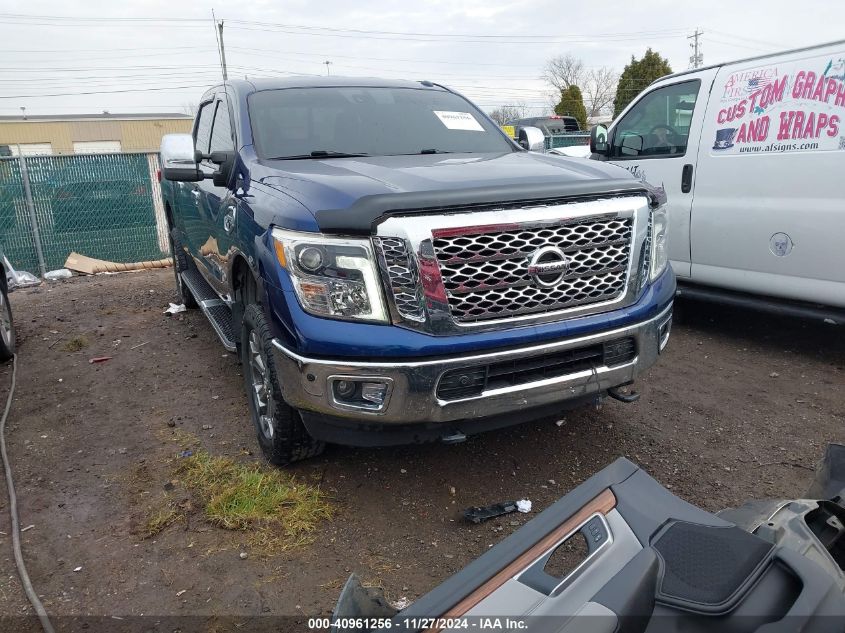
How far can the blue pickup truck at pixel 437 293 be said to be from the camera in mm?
2660

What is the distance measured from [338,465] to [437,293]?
1302 millimetres

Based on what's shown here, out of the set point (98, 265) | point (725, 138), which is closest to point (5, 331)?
point (98, 265)

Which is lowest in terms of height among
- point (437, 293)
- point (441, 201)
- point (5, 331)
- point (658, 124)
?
point (5, 331)

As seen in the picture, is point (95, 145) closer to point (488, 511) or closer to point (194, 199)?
point (194, 199)

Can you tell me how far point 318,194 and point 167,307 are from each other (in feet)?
16.4

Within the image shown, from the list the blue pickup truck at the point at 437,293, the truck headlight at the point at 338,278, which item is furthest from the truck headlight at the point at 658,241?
the truck headlight at the point at 338,278

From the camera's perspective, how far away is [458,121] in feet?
14.5

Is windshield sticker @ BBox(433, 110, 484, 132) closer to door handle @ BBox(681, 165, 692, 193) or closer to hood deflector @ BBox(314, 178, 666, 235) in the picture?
hood deflector @ BBox(314, 178, 666, 235)

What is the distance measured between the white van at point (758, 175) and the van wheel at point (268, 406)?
2837mm

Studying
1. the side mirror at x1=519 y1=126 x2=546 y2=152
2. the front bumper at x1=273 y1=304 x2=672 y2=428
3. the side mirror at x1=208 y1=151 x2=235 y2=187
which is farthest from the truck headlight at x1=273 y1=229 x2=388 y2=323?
the side mirror at x1=519 y1=126 x2=546 y2=152

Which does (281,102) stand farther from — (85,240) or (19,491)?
(85,240)

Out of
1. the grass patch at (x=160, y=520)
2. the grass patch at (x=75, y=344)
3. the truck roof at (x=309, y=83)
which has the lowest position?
the grass patch at (x=75, y=344)

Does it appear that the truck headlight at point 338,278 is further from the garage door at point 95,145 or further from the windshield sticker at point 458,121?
the garage door at point 95,145

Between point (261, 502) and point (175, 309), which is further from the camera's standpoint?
point (175, 309)
